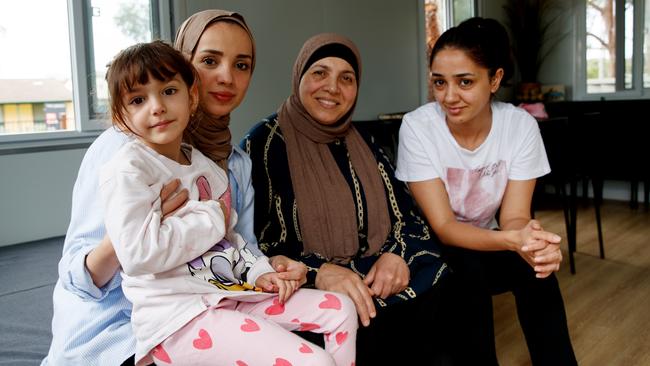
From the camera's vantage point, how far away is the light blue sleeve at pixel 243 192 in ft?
4.91

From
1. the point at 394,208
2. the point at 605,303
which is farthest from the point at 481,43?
the point at 605,303

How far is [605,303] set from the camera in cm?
269

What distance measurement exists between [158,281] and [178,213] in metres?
0.14

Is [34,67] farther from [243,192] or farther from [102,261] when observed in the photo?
[102,261]

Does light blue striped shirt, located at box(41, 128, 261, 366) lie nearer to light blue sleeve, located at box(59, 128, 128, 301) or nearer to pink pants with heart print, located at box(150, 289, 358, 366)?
light blue sleeve, located at box(59, 128, 128, 301)

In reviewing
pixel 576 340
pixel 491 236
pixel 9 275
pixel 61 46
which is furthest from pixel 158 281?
pixel 61 46

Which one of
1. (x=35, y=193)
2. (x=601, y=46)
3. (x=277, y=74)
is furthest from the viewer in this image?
(x=601, y=46)

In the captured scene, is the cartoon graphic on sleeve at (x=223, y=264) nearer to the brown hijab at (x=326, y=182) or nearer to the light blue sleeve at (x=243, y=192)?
the light blue sleeve at (x=243, y=192)

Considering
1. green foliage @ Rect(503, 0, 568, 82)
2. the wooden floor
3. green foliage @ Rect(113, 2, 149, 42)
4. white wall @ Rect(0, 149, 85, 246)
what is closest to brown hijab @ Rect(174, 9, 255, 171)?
the wooden floor

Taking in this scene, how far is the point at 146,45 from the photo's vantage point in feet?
3.82

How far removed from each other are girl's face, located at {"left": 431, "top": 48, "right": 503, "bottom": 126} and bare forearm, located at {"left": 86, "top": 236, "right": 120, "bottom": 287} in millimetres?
1169

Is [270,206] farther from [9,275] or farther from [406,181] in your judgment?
[9,275]

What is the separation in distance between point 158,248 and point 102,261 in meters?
0.17

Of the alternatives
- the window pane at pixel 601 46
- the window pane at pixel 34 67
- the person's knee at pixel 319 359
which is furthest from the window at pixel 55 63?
the window pane at pixel 601 46
